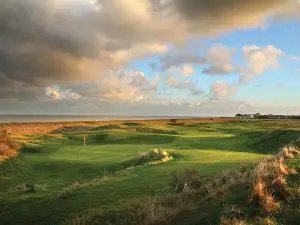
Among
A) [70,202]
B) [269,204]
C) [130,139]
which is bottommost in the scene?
[130,139]

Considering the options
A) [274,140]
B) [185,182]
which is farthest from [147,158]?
[274,140]

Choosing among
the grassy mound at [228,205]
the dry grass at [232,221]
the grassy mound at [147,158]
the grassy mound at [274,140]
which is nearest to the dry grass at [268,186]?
the grassy mound at [228,205]

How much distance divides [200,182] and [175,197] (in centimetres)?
260

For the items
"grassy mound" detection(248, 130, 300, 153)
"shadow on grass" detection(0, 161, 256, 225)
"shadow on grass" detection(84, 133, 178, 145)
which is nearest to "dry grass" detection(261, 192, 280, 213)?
"shadow on grass" detection(0, 161, 256, 225)

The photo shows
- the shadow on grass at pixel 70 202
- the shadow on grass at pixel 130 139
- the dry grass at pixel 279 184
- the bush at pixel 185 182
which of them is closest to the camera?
the dry grass at pixel 279 184

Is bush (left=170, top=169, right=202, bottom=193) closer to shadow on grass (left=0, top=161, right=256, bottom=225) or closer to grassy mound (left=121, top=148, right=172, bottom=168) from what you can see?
shadow on grass (left=0, top=161, right=256, bottom=225)

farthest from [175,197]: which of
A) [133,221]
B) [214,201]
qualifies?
[133,221]

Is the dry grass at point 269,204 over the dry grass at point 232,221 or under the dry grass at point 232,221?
over

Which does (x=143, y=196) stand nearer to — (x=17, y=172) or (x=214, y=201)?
(x=214, y=201)

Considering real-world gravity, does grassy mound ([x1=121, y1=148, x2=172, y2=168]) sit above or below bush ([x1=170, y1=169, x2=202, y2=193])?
below

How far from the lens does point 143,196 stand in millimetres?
15078

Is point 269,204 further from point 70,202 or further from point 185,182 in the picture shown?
point 70,202

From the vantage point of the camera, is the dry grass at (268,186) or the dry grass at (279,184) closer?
the dry grass at (268,186)

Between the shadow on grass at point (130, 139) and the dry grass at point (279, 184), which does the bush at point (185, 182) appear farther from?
the shadow on grass at point (130, 139)
